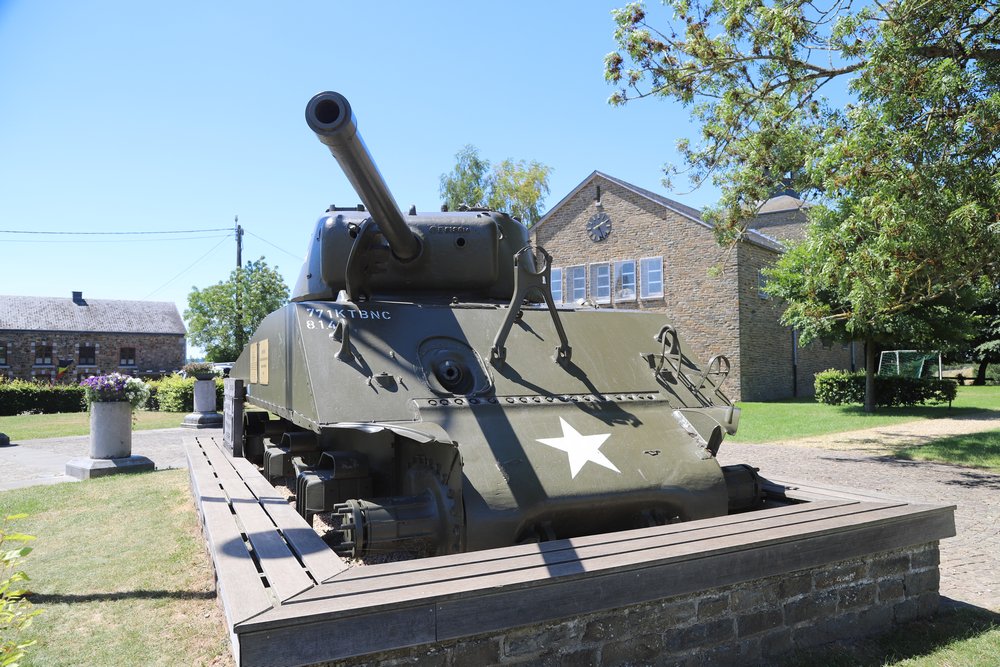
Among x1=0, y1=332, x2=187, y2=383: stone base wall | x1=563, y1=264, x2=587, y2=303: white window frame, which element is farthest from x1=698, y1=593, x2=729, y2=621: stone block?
x1=0, y1=332, x2=187, y2=383: stone base wall

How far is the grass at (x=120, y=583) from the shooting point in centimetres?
386

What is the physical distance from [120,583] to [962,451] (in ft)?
39.3

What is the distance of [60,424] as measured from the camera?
787 inches

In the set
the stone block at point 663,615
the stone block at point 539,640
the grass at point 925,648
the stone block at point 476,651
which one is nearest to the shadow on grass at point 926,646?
the grass at point 925,648

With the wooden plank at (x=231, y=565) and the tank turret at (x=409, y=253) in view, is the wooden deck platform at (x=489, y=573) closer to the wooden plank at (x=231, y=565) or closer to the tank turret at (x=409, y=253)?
the wooden plank at (x=231, y=565)

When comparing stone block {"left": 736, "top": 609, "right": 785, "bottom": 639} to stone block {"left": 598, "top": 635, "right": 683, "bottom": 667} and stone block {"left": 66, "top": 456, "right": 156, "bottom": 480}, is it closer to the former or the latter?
stone block {"left": 598, "top": 635, "right": 683, "bottom": 667}

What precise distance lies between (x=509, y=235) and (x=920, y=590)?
151 inches

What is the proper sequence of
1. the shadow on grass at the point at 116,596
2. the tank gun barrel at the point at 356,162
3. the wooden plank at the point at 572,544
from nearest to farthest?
the wooden plank at the point at 572,544 < the tank gun barrel at the point at 356,162 < the shadow on grass at the point at 116,596

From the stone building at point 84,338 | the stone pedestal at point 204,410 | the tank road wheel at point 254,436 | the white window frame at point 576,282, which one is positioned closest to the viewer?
the tank road wheel at point 254,436

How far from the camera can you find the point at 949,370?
144 ft

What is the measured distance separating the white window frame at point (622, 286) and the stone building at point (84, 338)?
97.1 ft

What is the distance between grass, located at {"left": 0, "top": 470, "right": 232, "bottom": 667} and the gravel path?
4.24m

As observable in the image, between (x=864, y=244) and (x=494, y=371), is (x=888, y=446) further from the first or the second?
(x=494, y=371)

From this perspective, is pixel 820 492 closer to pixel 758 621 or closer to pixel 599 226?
pixel 758 621
